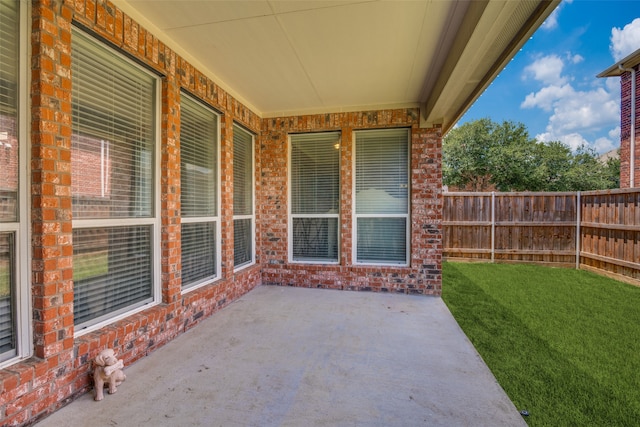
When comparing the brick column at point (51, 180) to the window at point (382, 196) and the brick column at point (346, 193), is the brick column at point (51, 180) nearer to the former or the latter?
the brick column at point (346, 193)

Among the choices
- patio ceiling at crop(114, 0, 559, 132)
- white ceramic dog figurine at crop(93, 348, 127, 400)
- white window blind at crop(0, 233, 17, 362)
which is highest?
patio ceiling at crop(114, 0, 559, 132)

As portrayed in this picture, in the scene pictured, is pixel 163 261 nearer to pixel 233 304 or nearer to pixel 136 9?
pixel 233 304

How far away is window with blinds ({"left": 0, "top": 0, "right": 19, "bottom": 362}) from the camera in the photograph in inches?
66.1

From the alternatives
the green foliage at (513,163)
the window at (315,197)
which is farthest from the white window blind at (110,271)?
the green foliage at (513,163)

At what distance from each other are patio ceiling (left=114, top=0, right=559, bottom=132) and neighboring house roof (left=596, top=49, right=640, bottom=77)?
7631 mm

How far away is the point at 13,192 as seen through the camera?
1719 millimetres

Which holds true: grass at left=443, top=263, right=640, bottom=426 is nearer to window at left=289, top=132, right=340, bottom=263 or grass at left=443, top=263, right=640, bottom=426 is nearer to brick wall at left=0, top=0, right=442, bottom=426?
brick wall at left=0, top=0, right=442, bottom=426

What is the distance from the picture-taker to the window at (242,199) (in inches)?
169

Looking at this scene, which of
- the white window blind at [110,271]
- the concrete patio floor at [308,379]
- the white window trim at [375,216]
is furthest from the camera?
the white window trim at [375,216]

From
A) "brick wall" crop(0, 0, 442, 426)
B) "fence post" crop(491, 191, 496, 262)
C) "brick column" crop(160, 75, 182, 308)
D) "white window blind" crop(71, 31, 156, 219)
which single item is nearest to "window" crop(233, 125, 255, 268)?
"brick wall" crop(0, 0, 442, 426)

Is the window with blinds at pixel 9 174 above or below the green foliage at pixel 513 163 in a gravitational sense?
below

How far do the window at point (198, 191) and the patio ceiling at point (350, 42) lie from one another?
54 cm

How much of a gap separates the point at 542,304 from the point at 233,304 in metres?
4.22

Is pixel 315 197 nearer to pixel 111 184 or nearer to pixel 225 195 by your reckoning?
pixel 225 195
